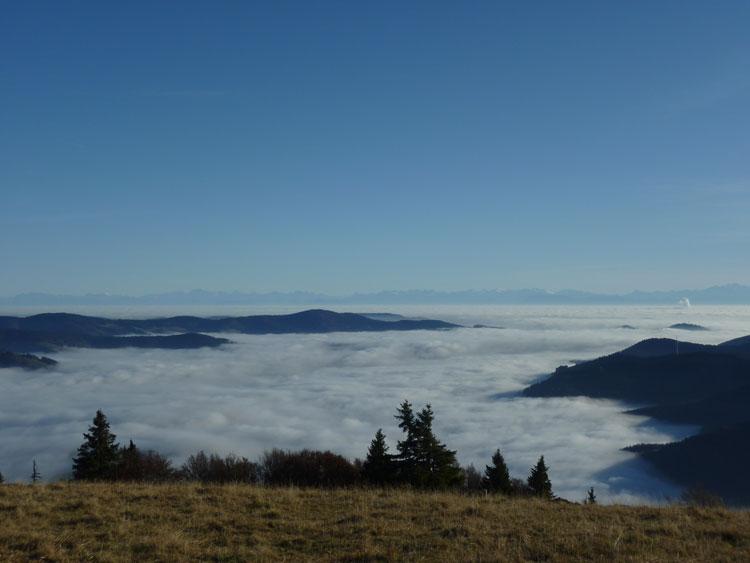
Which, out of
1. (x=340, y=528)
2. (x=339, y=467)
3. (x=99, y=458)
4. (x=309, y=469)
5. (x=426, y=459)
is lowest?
(x=339, y=467)

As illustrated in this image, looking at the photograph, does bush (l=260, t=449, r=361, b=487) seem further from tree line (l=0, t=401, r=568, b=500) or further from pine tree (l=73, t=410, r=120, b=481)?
pine tree (l=73, t=410, r=120, b=481)

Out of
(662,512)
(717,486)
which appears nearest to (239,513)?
(662,512)

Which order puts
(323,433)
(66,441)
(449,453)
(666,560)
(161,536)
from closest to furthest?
(666,560) → (161,536) → (449,453) → (66,441) → (323,433)

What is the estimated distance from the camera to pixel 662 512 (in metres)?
11.9

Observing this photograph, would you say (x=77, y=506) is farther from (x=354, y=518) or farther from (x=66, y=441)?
(x=66, y=441)

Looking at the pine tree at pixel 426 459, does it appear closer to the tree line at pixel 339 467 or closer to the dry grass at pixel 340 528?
the tree line at pixel 339 467

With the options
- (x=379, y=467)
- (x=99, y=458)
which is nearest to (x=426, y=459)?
(x=379, y=467)

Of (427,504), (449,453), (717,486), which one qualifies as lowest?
(717,486)

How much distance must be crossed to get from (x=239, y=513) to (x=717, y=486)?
24117 cm

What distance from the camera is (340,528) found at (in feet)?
33.7

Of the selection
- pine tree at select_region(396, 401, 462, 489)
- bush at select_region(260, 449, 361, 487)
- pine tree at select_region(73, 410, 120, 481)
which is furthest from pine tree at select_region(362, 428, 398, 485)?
pine tree at select_region(73, 410, 120, 481)

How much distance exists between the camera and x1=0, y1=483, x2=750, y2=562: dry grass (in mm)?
8617

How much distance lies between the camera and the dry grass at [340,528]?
8.62 metres

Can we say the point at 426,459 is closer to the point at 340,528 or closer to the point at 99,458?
A: the point at 340,528
